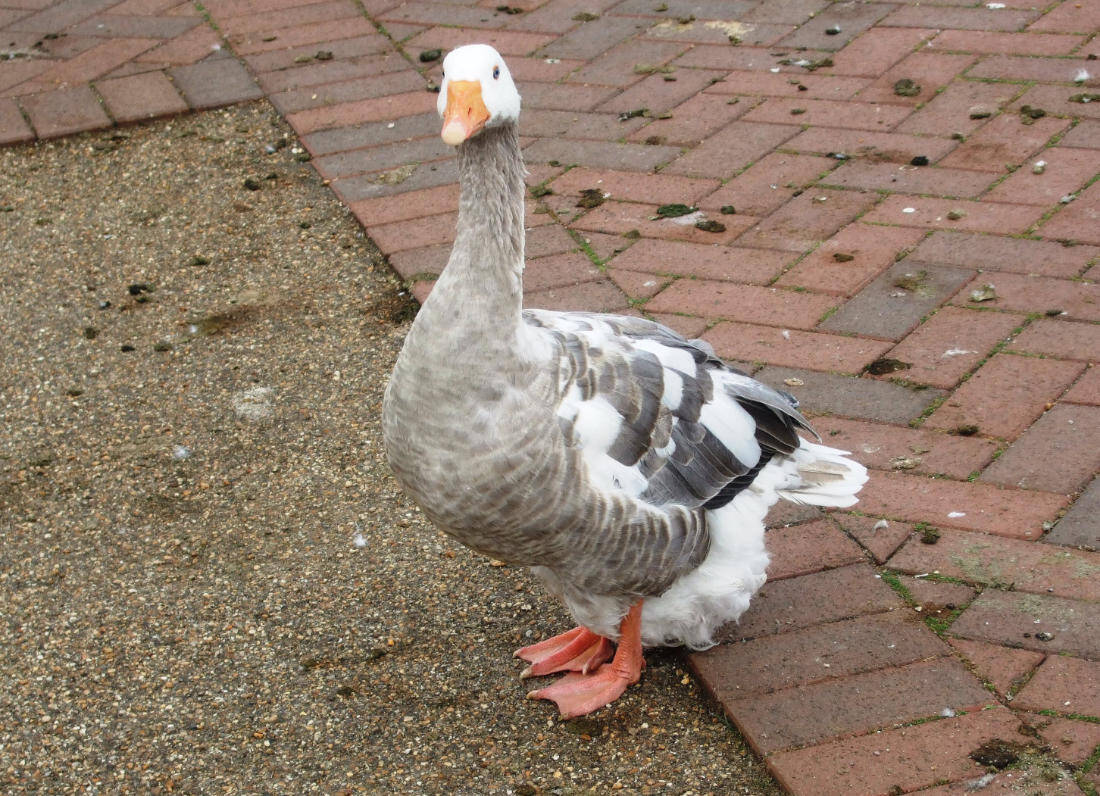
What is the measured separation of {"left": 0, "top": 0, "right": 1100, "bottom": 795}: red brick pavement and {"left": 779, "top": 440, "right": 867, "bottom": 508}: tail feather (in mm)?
238

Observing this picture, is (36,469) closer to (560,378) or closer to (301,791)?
(301,791)

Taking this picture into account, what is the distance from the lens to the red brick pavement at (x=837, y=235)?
287 cm

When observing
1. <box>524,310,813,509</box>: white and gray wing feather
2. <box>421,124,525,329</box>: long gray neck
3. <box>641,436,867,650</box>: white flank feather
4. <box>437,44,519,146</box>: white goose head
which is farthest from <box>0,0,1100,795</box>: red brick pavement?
<box>437,44,519,146</box>: white goose head

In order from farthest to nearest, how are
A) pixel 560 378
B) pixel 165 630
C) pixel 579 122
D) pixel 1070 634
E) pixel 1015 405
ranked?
pixel 579 122 < pixel 1015 405 < pixel 165 630 < pixel 1070 634 < pixel 560 378

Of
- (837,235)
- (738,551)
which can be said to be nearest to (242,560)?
(738,551)

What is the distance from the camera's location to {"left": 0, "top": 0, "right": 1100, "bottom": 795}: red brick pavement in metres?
2.87

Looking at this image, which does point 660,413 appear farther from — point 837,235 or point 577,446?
point 837,235

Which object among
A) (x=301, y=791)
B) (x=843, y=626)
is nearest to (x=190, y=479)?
(x=301, y=791)

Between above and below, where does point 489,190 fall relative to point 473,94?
below

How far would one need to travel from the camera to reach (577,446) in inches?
103

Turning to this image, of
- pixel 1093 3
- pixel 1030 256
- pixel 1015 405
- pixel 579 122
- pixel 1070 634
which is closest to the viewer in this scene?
pixel 1070 634

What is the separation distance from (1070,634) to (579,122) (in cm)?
283

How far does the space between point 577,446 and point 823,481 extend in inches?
27.1

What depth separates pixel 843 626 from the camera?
3.00 m
